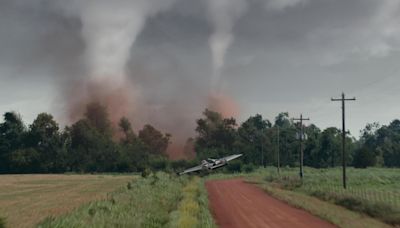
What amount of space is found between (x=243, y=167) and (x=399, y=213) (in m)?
95.9

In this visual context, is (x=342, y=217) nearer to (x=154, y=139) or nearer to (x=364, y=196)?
(x=364, y=196)

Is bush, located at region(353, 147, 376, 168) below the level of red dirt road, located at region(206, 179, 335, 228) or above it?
above

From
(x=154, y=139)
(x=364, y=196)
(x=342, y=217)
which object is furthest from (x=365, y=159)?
(x=342, y=217)

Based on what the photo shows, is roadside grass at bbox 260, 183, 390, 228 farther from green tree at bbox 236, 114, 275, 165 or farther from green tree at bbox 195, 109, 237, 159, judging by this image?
green tree at bbox 195, 109, 237, 159

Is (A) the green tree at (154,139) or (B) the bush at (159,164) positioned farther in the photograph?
(A) the green tree at (154,139)

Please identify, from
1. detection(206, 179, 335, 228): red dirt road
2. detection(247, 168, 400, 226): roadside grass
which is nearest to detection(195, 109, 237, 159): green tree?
detection(247, 168, 400, 226): roadside grass

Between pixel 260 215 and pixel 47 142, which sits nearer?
pixel 260 215

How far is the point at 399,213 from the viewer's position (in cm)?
3297

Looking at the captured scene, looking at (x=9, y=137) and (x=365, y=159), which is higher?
(x=9, y=137)

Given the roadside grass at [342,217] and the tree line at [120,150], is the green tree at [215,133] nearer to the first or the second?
the tree line at [120,150]

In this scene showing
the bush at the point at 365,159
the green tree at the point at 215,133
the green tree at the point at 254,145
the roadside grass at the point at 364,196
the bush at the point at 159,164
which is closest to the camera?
the roadside grass at the point at 364,196

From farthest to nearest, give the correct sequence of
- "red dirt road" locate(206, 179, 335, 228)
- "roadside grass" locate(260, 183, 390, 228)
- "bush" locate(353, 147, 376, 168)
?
1. "bush" locate(353, 147, 376, 168)
2. "roadside grass" locate(260, 183, 390, 228)
3. "red dirt road" locate(206, 179, 335, 228)

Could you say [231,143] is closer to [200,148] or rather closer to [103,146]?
[200,148]

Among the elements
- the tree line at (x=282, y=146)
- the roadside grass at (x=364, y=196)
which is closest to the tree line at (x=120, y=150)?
the tree line at (x=282, y=146)
